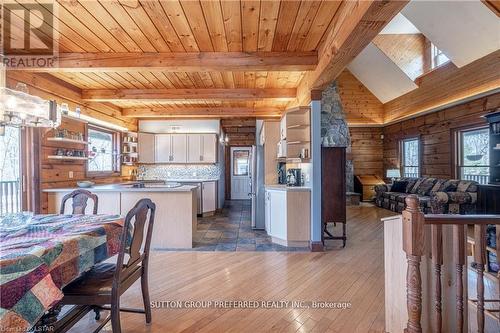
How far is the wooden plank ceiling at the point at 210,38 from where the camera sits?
90.3 inches

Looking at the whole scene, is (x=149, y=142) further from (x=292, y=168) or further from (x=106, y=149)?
(x=292, y=168)

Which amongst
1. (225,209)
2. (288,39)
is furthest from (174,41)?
(225,209)

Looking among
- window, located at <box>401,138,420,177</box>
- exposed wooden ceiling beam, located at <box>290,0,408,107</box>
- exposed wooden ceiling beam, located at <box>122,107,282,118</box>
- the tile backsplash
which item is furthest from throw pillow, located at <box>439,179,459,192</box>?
the tile backsplash

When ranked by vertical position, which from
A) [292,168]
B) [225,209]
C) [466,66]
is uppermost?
[466,66]

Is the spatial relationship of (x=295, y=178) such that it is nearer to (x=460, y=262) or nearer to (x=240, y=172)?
(x=460, y=262)

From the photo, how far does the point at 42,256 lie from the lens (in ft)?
4.50

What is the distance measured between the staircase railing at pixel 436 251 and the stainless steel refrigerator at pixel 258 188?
3.68 meters

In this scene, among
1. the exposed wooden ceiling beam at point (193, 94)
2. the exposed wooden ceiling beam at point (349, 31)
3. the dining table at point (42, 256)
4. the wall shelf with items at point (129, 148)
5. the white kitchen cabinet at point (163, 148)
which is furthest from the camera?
the white kitchen cabinet at point (163, 148)

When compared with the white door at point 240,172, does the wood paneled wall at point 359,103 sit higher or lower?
higher

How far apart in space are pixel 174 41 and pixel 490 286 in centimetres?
431

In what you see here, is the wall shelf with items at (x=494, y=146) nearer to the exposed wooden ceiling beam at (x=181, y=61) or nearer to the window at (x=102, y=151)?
the exposed wooden ceiling beam at (x=181, y=61)

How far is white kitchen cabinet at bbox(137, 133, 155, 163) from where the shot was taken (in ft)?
23.2

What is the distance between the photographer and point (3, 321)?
1.06 m

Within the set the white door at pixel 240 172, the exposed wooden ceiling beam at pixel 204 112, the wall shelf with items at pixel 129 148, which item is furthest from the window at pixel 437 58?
the wall shelf with items at pixel 129 148
